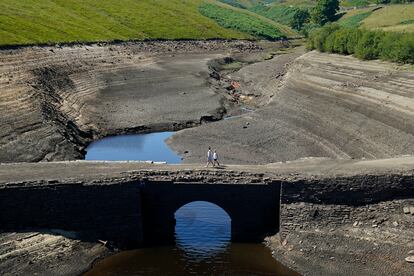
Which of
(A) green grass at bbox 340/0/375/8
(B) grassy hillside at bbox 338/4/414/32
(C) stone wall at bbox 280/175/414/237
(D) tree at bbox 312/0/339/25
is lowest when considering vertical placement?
(C) stone wall at bbox 280/175/414/237

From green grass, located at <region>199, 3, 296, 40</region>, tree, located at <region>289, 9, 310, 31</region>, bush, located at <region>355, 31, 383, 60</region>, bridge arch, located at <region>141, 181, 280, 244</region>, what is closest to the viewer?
bridge arch, located at <region>141, 181, 280, 244</region>

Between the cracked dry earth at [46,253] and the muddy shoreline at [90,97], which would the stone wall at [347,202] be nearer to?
the cracked dry earth at [46,253]

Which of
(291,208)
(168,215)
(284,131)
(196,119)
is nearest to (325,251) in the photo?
(291,208)

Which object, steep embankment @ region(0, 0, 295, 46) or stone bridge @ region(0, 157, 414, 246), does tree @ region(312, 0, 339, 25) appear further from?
stone bridge @ region(0, 157, 414, 246)

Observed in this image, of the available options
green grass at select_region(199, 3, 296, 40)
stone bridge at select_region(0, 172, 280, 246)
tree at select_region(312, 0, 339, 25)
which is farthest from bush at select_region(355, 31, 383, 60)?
tree at select_region(312, 0, 339, 25)

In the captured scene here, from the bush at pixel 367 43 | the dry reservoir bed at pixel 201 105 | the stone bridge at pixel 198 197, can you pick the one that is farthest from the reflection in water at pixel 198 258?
the bush at pixel 367 43

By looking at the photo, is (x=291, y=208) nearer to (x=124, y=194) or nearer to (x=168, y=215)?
(x=168, y=215)

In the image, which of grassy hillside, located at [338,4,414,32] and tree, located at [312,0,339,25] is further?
tree, located at [312,0,339,25]

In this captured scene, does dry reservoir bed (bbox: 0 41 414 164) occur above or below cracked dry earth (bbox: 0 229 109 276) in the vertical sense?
above
